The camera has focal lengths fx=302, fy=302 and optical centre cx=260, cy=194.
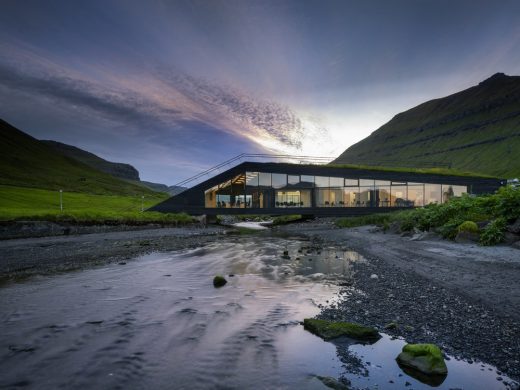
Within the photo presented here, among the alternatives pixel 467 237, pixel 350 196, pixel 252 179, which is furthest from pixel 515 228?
pixel 252 179

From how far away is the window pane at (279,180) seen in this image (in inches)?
1896

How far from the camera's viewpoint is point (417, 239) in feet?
67.5

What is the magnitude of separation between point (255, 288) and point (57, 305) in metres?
6.57

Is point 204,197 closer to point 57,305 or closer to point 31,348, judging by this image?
point 57,305

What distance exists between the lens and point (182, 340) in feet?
23.1

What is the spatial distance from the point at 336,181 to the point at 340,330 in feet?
139

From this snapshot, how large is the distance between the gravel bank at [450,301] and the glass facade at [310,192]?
32.0m

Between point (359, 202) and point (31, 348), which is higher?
point (359, 202)

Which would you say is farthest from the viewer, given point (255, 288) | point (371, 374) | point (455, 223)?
point (455, 223)

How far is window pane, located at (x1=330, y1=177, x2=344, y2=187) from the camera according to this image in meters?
47.8

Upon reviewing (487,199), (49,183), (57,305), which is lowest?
(57,305)

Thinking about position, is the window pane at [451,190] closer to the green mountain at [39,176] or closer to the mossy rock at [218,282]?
the mossy rock at [218,282]

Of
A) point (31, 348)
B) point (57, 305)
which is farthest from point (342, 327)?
point (57, 305)

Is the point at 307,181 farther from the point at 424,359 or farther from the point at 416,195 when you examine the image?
the point at 424,359
